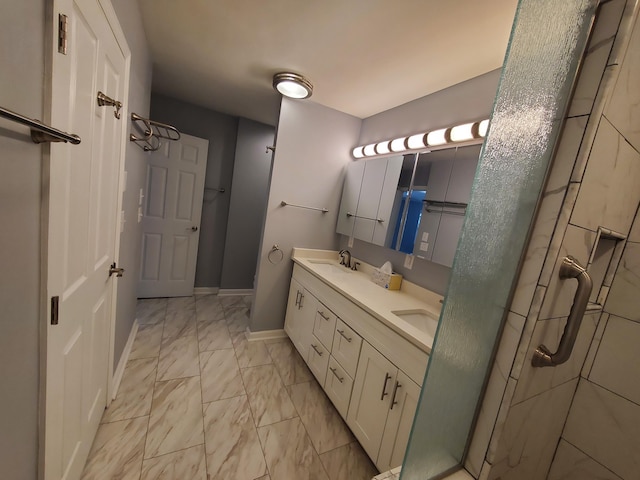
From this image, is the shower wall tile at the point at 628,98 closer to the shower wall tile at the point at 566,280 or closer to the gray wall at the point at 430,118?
the shower wall tile at the point at 566,280

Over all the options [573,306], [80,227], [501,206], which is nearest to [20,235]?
[80,227]

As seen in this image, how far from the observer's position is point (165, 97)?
2879mm

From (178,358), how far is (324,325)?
126 centimetres

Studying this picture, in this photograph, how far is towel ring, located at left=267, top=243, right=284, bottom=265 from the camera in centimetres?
244

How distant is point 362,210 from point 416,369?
1.44 metres

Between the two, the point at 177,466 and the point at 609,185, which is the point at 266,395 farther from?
the point at 609,185

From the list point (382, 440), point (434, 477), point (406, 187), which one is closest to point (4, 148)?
point (434, 477)

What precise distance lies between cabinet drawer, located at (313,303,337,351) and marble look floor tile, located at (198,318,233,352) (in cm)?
92

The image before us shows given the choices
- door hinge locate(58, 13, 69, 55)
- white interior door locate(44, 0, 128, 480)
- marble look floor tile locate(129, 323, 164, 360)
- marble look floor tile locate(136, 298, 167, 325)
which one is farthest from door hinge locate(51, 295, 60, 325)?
marble look floor tile locate(136, 298, 167, 325)

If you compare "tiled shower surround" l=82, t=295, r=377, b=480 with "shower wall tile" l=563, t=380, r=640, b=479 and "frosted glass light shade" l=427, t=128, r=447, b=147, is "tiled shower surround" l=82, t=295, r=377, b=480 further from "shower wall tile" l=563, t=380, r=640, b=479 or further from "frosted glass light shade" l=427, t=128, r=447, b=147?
"frosted glass light shade" l=427, t=128, r=447, b=147

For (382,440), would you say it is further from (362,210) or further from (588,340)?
(362,210)

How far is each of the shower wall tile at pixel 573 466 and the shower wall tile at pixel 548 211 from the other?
0.87m

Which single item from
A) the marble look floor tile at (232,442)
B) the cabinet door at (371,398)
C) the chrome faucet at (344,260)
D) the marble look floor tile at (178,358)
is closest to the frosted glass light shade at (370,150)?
the chrome faucet at (344,260)

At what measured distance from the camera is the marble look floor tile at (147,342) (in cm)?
209
